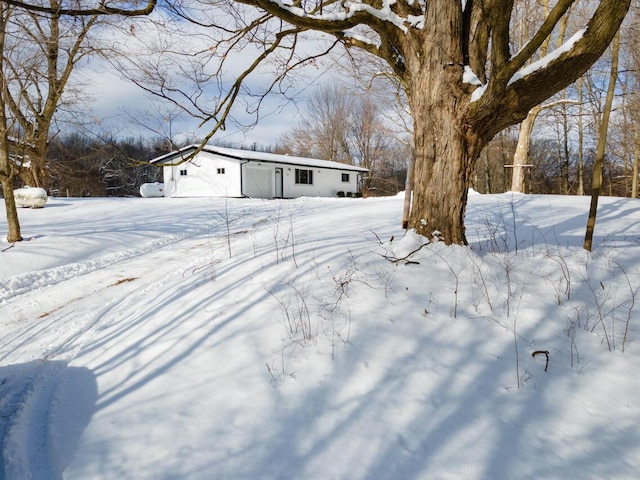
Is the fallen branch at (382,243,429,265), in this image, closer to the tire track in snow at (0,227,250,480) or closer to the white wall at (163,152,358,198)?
the tire track in snow at (0,227,250,480)

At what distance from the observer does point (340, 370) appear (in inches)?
98.4

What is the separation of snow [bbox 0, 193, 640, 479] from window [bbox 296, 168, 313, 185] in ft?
76.6

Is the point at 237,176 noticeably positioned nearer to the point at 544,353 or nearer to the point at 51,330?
the point at 51,330

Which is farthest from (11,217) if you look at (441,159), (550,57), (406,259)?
(550,57)

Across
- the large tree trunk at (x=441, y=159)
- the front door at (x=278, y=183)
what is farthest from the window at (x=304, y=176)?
the large tree trunk at (x=441, y=159)

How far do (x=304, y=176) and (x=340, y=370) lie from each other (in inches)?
1046

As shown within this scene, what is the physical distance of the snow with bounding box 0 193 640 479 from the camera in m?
1.85

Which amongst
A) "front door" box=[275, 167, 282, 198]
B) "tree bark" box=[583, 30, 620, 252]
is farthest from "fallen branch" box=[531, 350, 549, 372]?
"front door" box=[275, 167, 282, 198]

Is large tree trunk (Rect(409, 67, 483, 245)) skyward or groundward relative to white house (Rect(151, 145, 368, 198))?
groundward

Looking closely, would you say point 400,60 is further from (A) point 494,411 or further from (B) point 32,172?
(B) point 32,172

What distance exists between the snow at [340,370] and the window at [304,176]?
23352 millimetres

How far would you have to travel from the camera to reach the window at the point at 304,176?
1101 inches

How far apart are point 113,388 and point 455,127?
4171 mm

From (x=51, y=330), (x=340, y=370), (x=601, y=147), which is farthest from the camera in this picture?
(x=601, y=147)
